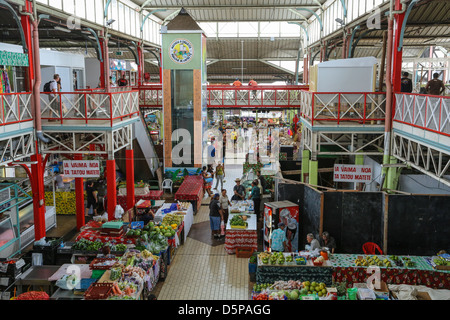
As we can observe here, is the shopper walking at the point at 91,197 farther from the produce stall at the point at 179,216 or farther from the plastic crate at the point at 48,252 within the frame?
the plastic crate at the point at 48,252

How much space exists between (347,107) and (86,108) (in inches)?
329

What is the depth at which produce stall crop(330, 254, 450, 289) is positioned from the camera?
30.8 ft

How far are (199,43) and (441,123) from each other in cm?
1375

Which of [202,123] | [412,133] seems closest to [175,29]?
[202,123]

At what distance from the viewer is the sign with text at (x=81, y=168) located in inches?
511

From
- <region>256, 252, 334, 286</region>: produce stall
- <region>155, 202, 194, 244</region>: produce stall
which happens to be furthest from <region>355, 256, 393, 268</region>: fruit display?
<region>155, 202, 194, 244</region>: produce stall

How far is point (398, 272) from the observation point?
31.1ft

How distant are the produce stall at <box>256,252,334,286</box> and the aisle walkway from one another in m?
0.87

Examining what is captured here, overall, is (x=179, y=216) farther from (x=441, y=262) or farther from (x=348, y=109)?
(x=441, y=262)

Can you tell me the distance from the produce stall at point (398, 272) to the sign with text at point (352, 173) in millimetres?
3667

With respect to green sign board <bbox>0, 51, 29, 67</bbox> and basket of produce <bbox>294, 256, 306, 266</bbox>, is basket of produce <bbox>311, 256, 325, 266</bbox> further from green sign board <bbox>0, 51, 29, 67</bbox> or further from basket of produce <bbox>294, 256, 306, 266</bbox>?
green sign board <bbox>0, 51, 29, 67</bbox>

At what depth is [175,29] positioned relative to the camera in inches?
834

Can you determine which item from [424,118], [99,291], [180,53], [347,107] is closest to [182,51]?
[180,53]
